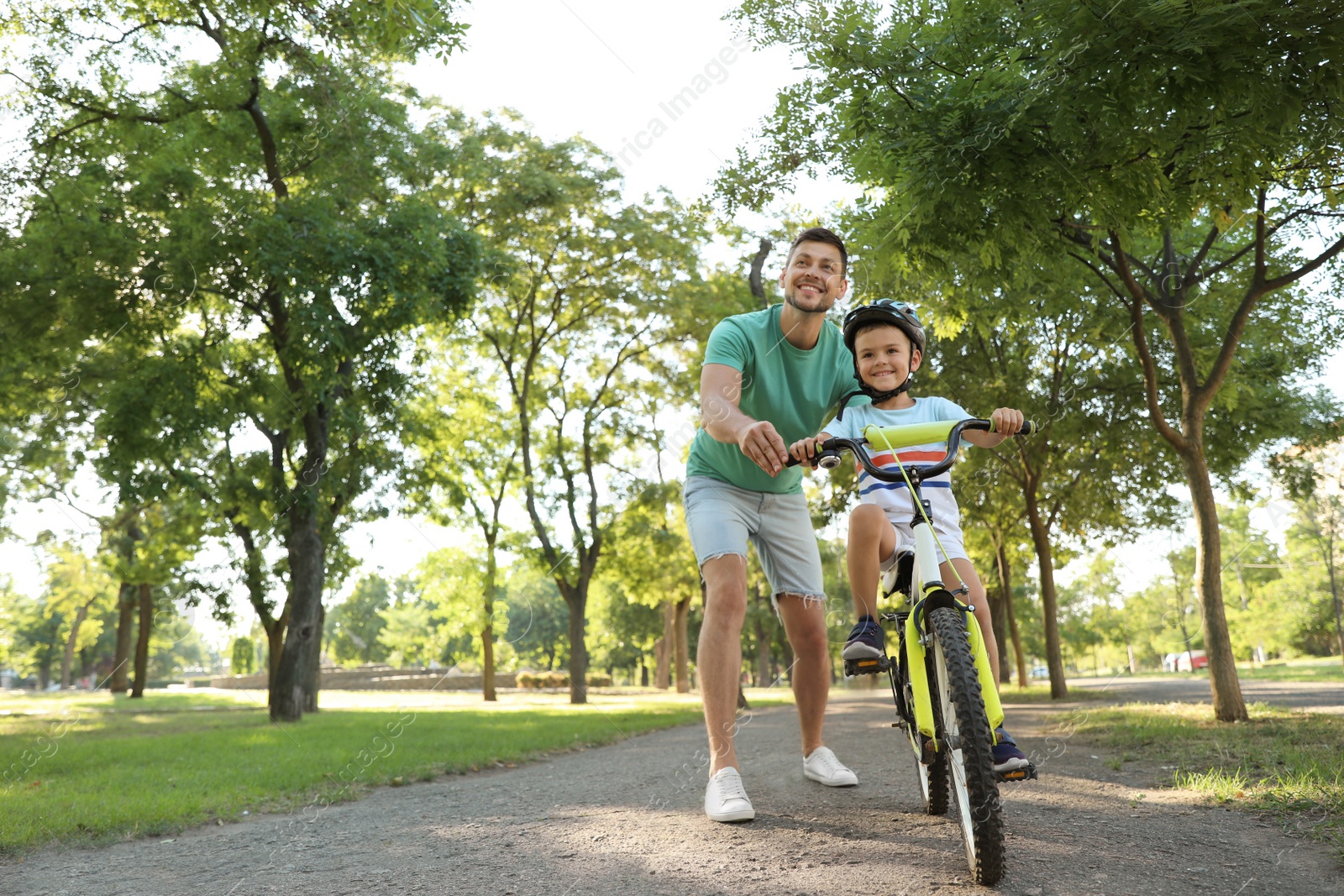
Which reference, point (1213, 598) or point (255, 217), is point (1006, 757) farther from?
point (255, 217)

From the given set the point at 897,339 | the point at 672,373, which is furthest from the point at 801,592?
the point at 672,373

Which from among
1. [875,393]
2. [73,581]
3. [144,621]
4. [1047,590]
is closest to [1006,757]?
[875,393]

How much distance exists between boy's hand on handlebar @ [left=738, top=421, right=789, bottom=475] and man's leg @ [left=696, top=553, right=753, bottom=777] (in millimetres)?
933

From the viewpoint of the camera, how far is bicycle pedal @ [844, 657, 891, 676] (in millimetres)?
3264

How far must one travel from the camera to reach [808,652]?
4359mm

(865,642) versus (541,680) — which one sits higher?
(865,642)

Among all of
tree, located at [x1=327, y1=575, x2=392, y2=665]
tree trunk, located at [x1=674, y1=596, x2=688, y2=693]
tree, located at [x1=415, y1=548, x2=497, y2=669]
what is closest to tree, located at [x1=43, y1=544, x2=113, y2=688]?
tree, located at [x1=415, y1=548, x2=497, y2=669]

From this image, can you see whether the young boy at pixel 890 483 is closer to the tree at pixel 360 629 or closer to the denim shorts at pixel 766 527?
the denim shorts at pixel 766 527

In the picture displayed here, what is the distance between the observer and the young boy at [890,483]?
10.6 ft

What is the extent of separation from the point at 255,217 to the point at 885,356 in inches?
420

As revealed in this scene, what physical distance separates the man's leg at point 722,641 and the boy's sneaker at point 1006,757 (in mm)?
1349

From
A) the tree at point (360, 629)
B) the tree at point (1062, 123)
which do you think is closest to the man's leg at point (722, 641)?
the tree at point (1062, 123)

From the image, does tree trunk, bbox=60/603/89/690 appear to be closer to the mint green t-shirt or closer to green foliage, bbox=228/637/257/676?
green foliage, bbox=228/637/257/676

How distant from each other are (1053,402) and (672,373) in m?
11.3
